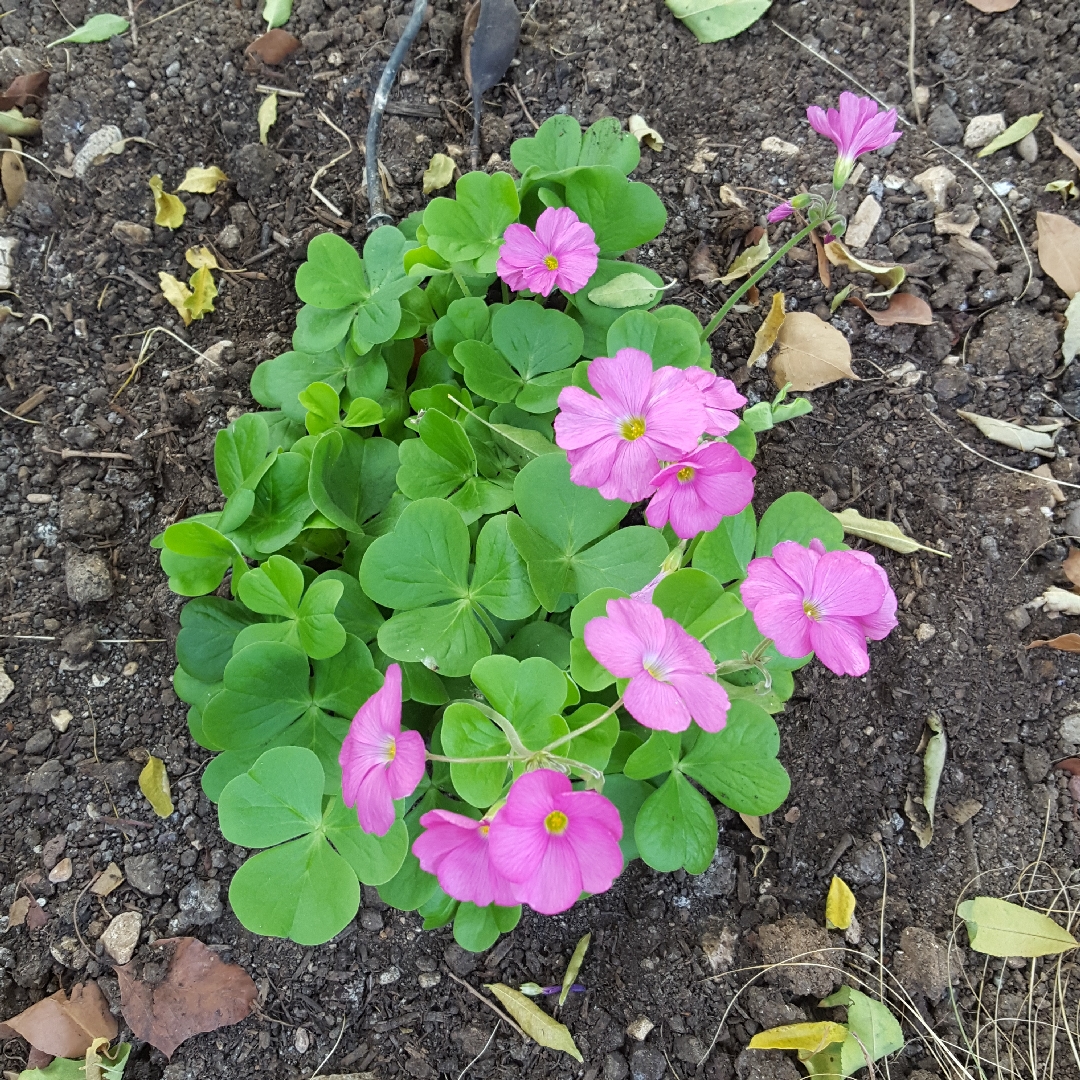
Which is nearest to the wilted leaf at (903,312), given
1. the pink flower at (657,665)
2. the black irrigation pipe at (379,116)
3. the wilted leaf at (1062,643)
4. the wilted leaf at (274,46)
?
the wilted leaf at (1062,643)

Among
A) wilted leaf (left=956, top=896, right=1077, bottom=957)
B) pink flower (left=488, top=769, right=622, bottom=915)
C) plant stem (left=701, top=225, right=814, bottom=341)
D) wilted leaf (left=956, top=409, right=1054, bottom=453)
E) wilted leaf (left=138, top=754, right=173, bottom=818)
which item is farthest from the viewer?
wilted leaf (left=956, top=409, right=1054, bottom=453)

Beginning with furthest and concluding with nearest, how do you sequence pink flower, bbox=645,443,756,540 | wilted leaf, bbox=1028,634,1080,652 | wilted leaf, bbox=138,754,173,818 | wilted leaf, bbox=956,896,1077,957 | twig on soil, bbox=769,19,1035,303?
twig on soil, bbox=769,19,1035,303 → wilted leaf, bbox=1028,634,1080,652 → wilted leaf, bbox=138,754,173,818 → wilted leaf, bbox=956,896,1077,957 → pink flower, bbox=645,443,756,540

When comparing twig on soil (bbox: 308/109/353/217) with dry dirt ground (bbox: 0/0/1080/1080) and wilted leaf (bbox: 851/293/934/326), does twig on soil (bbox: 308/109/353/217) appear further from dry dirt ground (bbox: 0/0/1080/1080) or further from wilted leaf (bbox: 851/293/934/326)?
→ wilted leaf (bbox: 851/293/934/326)

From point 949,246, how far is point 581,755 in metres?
1.65

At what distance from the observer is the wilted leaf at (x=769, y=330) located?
6.44 feet

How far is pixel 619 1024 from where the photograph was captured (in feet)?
5.22

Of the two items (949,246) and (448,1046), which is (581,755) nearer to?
(448,1046)

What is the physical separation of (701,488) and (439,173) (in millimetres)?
1318

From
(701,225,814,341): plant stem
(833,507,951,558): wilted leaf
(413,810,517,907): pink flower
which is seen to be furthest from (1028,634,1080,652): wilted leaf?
(413,810,517,907): pink flower

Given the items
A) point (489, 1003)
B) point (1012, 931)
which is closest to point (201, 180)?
point (489, 1003)

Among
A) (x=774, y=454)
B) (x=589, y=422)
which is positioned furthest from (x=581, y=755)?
(x=774, y=454)

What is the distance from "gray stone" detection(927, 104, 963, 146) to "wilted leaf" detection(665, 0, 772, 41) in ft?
1.76

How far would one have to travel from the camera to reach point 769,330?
6.50 feet

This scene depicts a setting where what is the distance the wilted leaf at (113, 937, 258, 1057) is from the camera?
156cm
